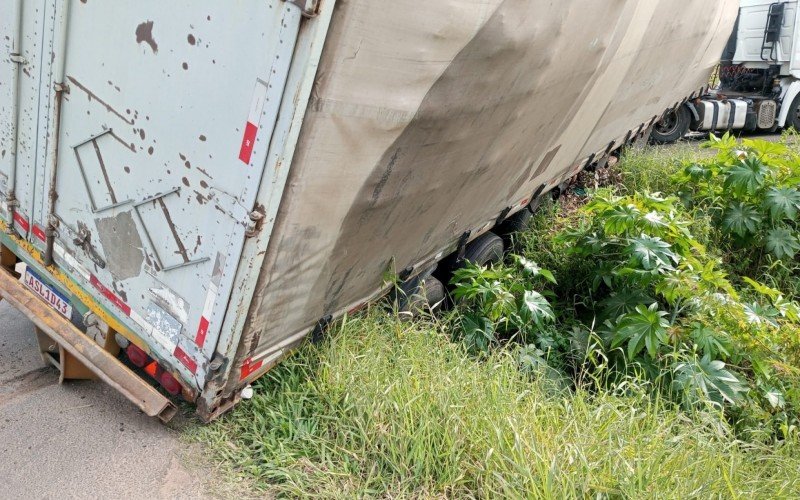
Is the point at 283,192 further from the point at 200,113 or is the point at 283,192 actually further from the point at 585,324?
the point at 585,324

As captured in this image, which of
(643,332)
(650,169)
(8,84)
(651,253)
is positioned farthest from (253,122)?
(650,169)

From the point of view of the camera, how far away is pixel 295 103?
241cm

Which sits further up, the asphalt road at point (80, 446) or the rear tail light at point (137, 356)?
the rear tail light at point (137, 356)

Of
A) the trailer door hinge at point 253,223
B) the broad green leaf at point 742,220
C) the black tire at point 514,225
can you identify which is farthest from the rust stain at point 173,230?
the broad green leaf at point 742,220

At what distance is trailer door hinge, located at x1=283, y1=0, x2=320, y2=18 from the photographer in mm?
2277

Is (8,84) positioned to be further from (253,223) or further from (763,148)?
(763,148)

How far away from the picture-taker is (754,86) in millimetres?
13203

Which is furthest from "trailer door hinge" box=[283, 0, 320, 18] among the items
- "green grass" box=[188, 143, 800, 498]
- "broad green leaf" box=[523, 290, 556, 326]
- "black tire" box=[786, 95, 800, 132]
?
"black tire" box=[786, 95, 800, 132]

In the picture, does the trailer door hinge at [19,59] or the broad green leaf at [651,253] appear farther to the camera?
the broad green leaf at [651,253]

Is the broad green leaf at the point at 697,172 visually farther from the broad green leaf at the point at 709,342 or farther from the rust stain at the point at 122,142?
the rust stain at the point at 122,142

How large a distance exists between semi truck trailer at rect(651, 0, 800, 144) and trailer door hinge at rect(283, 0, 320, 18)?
11095 mm

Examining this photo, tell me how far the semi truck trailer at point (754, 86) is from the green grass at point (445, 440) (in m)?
10.0

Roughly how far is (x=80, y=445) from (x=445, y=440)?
1665mm

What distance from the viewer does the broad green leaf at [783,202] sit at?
246 inches
